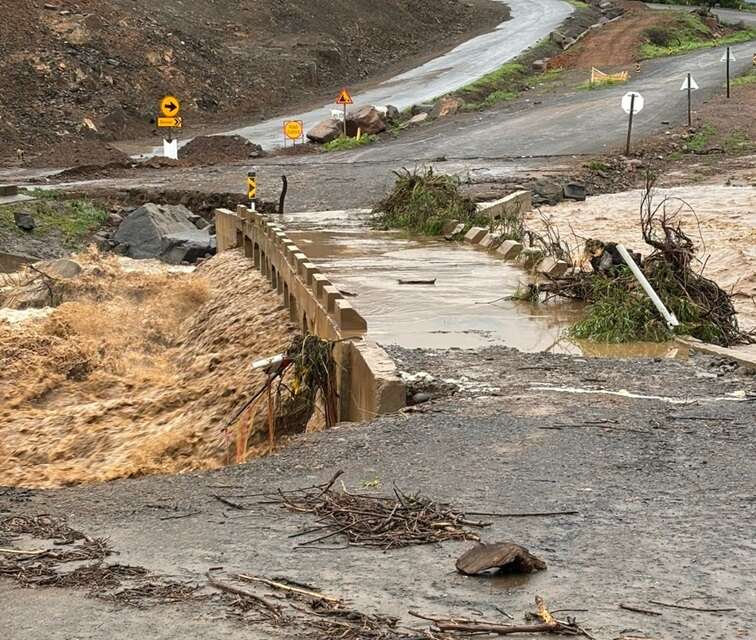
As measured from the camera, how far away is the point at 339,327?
1380cm

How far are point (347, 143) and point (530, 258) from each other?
875 inches

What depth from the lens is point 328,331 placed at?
46.4ft

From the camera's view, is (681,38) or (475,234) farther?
(681,38)

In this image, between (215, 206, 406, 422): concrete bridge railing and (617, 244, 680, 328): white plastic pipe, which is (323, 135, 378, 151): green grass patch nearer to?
(215, 206, 406, 422): concrete bridge railing

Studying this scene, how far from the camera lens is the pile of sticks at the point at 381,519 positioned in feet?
25.1

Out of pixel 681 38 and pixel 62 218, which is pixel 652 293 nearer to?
pixel 62 218

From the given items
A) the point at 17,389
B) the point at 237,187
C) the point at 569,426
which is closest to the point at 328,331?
the point at 569,426

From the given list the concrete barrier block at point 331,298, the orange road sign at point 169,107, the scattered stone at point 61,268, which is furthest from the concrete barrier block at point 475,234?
the orange road sign at point 169,107

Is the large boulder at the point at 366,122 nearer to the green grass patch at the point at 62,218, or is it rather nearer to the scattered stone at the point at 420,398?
the green grass patch at the point at 62,218

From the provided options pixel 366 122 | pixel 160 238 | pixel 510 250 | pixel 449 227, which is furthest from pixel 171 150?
pixel 510 250

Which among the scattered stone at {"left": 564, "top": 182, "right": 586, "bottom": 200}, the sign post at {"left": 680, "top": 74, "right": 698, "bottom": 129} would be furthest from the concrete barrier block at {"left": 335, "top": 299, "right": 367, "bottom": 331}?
the sign post at {"left": 680, "top": 74, "right": 698, "bottom": 129}

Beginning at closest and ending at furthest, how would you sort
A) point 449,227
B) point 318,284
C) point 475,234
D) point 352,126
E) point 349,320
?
1. point 349,320
2. point 318,284
3. point 475,234
4. point 449,227
5. point 352,126

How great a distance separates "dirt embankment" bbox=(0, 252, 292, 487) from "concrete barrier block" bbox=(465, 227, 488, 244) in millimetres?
3623

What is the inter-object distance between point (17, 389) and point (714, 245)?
43.7 feet
